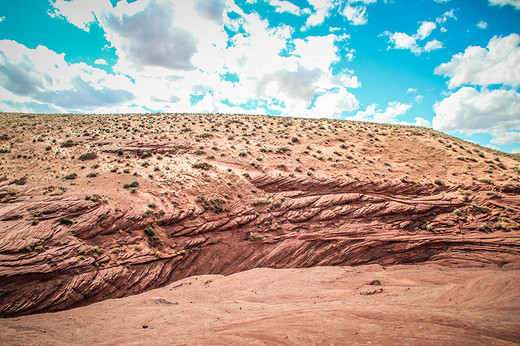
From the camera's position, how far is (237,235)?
16.8 metres

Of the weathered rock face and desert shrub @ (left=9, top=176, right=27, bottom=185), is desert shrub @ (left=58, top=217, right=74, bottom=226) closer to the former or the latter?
the weathered rock face

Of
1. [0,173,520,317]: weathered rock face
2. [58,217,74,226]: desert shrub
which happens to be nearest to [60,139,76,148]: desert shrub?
[0,173,520,317]: weathered rock face

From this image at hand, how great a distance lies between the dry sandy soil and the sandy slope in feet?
0.25

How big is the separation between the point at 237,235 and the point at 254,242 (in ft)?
4.78

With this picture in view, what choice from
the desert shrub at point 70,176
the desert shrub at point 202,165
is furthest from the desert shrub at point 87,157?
the desert shrub at point 202,165

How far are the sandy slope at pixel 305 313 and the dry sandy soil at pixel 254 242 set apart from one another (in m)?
0.08

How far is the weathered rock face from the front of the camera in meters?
Answer: 11.7

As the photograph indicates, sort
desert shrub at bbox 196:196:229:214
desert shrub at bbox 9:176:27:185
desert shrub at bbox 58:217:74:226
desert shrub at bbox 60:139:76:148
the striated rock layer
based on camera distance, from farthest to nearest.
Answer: desert shrub at bbox 60:139:76:148 < desert shrub at bbox 196:196:229:214 < desert shrub at bbox 9:176:27:185 < desert shrub at bbox 58:217:74:226 < the striated rock layer

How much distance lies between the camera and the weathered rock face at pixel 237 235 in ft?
38.4

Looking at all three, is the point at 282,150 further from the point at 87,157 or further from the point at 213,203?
the point at 87,157

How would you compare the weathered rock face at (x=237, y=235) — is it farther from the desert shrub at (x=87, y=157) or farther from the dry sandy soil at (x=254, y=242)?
the desert shrub at (x=87, y=157)

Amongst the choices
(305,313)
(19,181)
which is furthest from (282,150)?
(19,181)

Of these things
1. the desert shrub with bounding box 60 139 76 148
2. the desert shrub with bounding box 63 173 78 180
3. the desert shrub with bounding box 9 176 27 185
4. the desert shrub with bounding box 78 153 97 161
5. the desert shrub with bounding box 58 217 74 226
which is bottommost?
the desert shrub with bounding box 58 217 74 226

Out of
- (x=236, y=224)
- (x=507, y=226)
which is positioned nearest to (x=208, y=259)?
(x=236, y=224)
